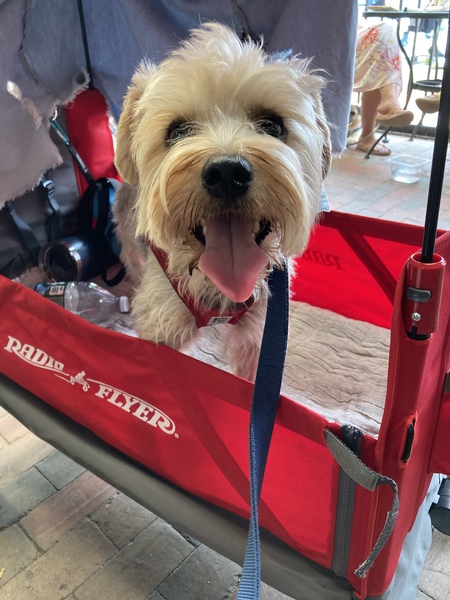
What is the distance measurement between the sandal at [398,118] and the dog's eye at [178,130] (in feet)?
12.6

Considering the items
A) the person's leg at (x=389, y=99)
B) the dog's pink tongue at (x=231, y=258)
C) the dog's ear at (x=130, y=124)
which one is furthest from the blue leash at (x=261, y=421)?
the person's leg at (x=389, y=99)

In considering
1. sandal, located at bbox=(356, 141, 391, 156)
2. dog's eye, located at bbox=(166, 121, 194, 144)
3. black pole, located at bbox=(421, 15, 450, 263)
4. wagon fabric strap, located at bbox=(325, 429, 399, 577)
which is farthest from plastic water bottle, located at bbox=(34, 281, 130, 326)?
sandal, located at bbox=(356, 141, 391, 156)

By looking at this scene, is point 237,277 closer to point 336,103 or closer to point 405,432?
point 405,432

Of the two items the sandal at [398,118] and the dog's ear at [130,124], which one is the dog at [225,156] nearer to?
the dog's ear at [130,124]

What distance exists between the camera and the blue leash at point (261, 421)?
823mm

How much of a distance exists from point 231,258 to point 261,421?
35cm

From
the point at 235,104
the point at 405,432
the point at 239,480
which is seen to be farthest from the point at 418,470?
the point at 235,104

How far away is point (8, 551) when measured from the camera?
4.74 feet

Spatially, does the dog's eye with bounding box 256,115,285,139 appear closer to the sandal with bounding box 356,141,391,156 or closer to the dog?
the dog

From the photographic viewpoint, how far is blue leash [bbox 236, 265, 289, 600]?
0.82 metres

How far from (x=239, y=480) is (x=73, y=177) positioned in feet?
5.20

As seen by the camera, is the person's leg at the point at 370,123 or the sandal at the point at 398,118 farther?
the person's leg at the point at 370,123

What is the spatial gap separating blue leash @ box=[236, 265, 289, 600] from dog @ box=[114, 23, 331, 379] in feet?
0.45

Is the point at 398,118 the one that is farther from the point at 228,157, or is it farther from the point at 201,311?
the point at 228,157
